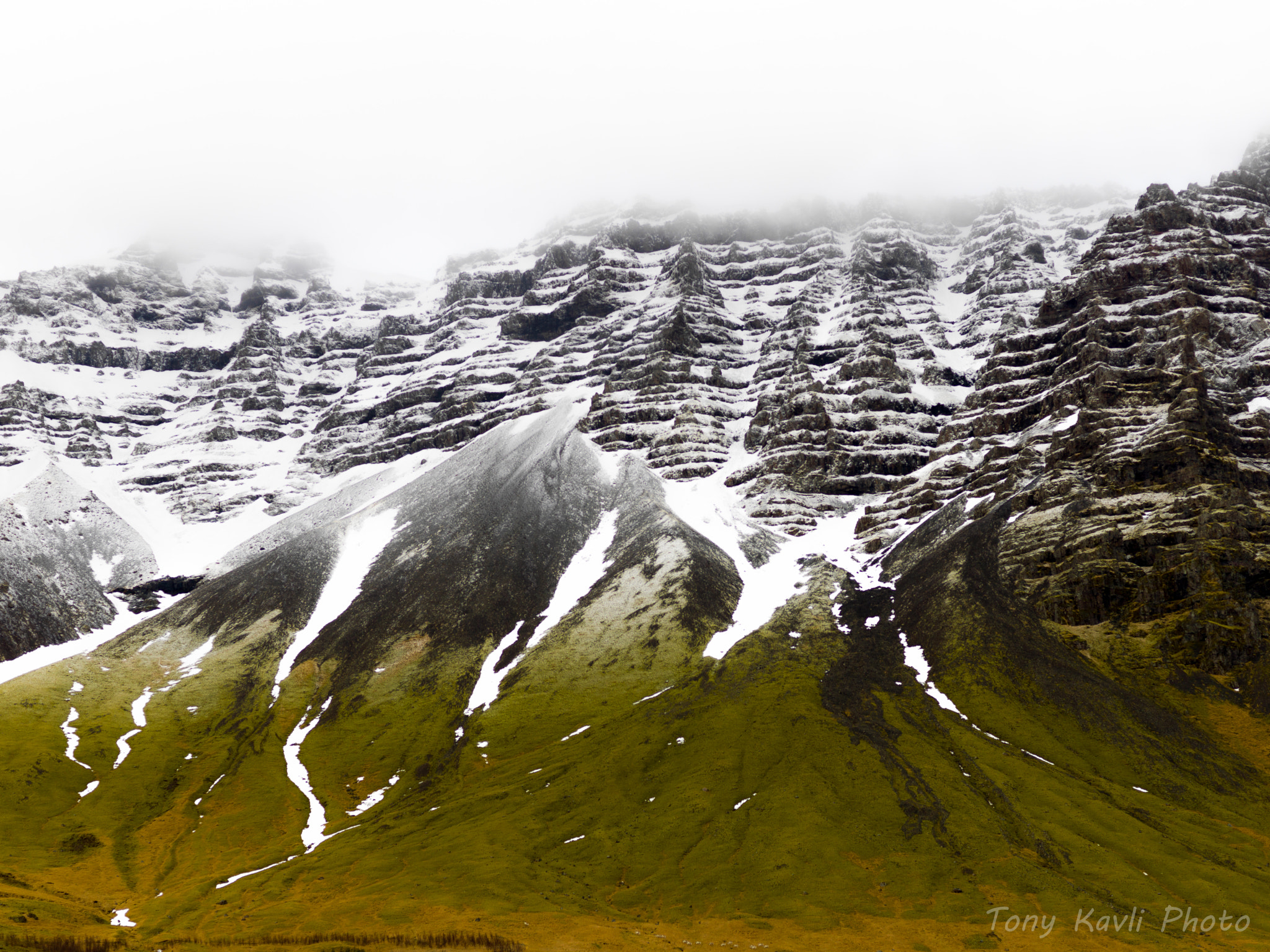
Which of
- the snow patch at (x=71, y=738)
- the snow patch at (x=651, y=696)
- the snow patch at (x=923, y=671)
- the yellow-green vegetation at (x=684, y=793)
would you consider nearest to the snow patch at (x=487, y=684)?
the yellow-green vegetation at (x=684, y=793)

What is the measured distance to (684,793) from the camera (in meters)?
127

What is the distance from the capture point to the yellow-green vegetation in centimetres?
9531

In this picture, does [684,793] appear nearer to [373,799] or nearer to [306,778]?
[373,799]

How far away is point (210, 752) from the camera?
167375 mm

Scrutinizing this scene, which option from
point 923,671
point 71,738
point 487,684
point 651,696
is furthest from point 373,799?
point 923,671

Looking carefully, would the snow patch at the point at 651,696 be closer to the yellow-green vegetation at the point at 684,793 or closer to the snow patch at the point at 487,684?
the yellow-green vegetation at the point at 684,793

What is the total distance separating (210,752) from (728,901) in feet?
382

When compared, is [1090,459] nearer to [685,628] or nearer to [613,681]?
[685,628]

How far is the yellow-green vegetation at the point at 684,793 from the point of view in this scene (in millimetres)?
95312

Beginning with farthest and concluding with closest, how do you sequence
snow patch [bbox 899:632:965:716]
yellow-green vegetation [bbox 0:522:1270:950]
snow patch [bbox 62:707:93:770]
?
snow patch [bbox 62:707:93:770], snow patch [bbox 899:632:965:716], yellow-green vegetation [bbox 0:522:1270:950]

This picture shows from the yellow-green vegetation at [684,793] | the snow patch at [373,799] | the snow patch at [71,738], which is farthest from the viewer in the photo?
the snow patch at [71,738]

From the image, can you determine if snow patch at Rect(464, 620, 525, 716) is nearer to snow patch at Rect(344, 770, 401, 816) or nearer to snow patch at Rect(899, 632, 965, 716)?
snow patch at Rect(344, 770, 401, 816)

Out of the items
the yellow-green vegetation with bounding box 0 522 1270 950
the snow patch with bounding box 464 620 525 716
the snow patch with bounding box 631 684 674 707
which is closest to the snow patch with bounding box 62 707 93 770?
the yellow-green vegetation with bounding box 0 522 1270 950

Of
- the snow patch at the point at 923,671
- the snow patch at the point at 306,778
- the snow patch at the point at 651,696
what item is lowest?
the snow patch at the point at 306,778
